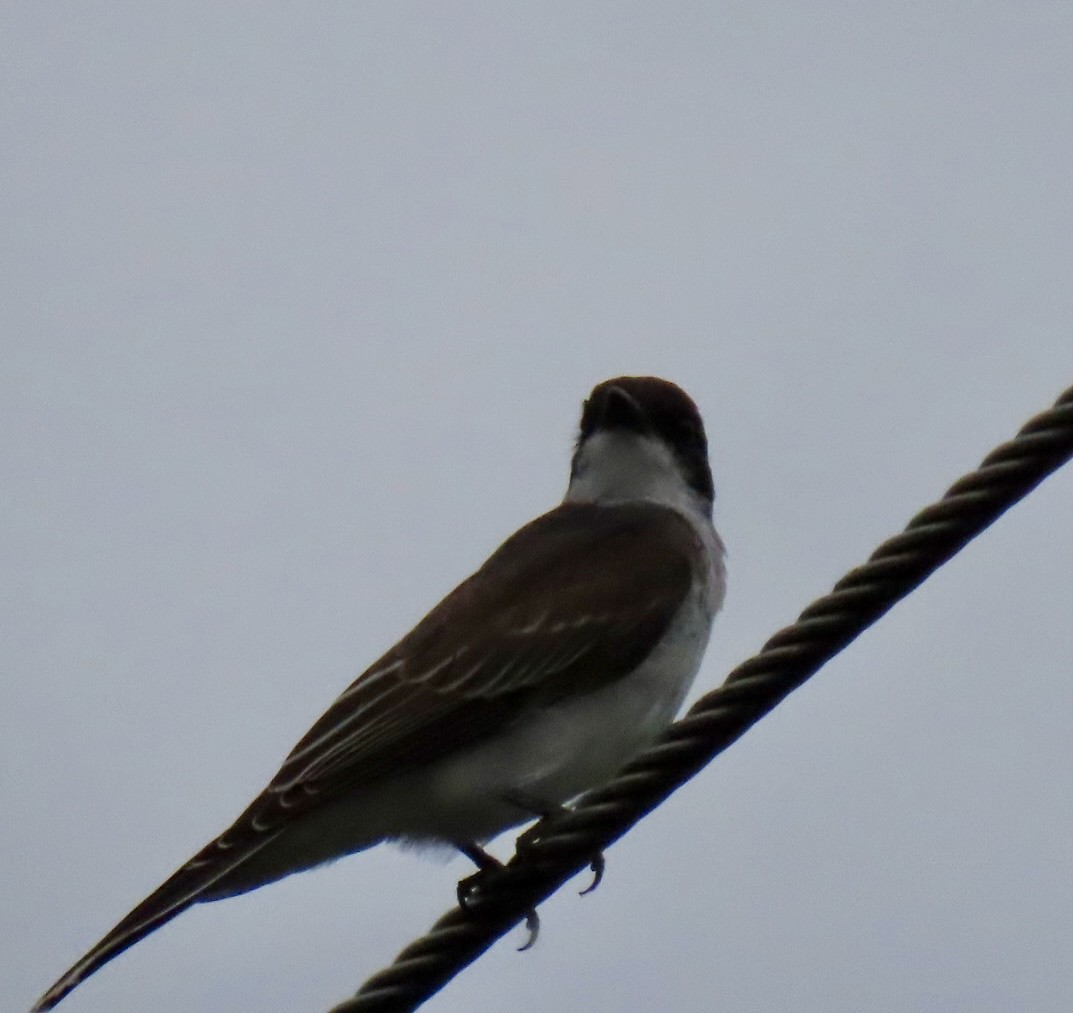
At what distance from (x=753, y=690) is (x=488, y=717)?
2.29m

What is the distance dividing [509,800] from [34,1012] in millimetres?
1736

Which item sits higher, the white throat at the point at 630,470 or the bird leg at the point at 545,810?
the white throat at the point at 630,470

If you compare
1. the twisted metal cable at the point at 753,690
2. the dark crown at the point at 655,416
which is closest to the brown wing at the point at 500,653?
the dark crown at the point at 655,416

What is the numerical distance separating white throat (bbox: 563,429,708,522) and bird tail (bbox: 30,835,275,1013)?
3221 millimetres

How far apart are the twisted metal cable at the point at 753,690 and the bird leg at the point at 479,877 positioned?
1.30 metres

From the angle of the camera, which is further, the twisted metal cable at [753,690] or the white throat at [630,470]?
the white throat at [630,470]

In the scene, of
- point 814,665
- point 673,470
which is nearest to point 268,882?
point 814,665

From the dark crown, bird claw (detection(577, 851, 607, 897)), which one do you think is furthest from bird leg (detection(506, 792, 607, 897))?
the dark crown

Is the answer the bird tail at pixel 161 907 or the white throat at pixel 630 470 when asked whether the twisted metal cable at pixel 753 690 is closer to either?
the bird tail at pixel 161 907

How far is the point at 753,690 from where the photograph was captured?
4.25 meters

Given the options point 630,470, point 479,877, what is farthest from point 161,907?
point 630,470

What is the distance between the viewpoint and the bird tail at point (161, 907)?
5.31 metres

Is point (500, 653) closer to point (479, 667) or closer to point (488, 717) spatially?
point (479, 667)

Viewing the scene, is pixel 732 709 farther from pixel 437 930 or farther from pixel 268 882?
pixel 268 882
